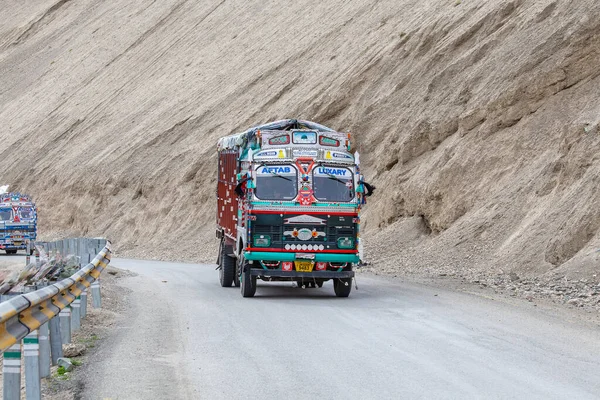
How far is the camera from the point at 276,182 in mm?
17469

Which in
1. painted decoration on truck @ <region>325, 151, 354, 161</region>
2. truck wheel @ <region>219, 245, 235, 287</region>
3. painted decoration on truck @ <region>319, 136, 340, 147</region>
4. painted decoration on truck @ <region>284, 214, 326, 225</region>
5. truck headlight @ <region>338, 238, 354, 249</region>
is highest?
painted decoration on truck @ <region>319, 136, 340, 147</region>

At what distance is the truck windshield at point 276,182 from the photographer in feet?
56.9

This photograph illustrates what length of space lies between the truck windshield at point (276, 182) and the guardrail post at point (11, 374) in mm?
10884

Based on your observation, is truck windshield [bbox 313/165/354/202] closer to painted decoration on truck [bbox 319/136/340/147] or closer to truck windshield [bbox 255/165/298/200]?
truck windshield [bbox 255/165/298/200]

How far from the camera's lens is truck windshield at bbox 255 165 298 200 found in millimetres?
17328

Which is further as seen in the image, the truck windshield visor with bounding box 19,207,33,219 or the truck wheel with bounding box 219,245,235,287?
the truck windshield visor with bounding box 19,207,33,219

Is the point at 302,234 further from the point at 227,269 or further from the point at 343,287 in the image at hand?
the point at 227,269

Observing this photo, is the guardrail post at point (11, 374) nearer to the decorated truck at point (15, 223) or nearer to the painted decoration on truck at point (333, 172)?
the painted decoration on truck at point (333, 172)

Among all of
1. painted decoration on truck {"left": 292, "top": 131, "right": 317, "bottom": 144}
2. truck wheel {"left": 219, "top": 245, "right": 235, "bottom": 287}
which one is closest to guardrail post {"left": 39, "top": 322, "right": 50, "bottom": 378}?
painted decoration on truck {"left": 292, "top": 131, "right": 317, "bottom": 144}

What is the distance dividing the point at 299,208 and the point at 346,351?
6923 mm

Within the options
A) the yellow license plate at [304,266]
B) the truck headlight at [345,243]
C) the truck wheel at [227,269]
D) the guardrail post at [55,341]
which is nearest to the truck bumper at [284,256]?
the yellow license plate at [304,266]

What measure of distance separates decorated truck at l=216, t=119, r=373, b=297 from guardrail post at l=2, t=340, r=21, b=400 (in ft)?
34.8

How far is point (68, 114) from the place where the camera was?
5525 centimetres

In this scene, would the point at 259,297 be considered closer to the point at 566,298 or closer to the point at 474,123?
the point at 566,298
